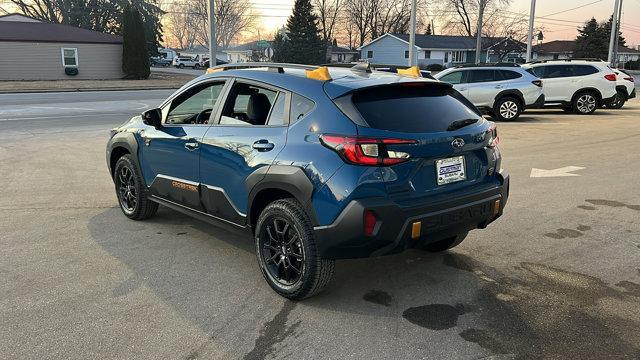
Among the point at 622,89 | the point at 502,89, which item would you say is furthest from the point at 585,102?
the point at 502,89

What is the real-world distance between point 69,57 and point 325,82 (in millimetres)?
38012

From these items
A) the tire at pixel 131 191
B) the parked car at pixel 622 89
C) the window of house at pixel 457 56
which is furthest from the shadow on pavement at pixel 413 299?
the window of house at pixel 457 56

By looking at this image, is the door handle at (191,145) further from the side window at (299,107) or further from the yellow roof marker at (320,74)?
the yellow roof marker at (320,74)

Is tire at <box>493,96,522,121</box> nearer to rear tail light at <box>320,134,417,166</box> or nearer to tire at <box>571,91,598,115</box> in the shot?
tire at <box>571,91,598,115</box>

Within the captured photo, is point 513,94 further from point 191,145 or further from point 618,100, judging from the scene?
point 191,145

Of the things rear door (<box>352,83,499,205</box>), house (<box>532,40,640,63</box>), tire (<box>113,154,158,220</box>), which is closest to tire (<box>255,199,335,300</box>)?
rear door (<box>352,83,499,205</box>)

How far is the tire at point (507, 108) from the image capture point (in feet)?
50.4

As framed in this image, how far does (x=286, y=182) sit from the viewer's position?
11.7 ft

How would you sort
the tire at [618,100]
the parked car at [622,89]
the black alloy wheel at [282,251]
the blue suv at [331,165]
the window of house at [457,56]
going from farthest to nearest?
the window of house at [457,56] < the tire at [618,100] < the parked car at [622,89] < the black alloy wheel at [282,251] < the blue suv at [331,165]

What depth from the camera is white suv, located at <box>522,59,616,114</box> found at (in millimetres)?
16609

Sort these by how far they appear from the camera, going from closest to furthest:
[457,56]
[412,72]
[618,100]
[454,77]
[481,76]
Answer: [412,72]
[481,76]
[454,77]
[618,100]
[457,56]

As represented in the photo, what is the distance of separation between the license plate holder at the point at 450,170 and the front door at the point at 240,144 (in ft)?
3.60

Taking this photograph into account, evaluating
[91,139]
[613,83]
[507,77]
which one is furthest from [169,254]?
[613,83]

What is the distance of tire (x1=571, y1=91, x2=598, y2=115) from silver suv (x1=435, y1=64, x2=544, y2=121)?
6.43 feet
